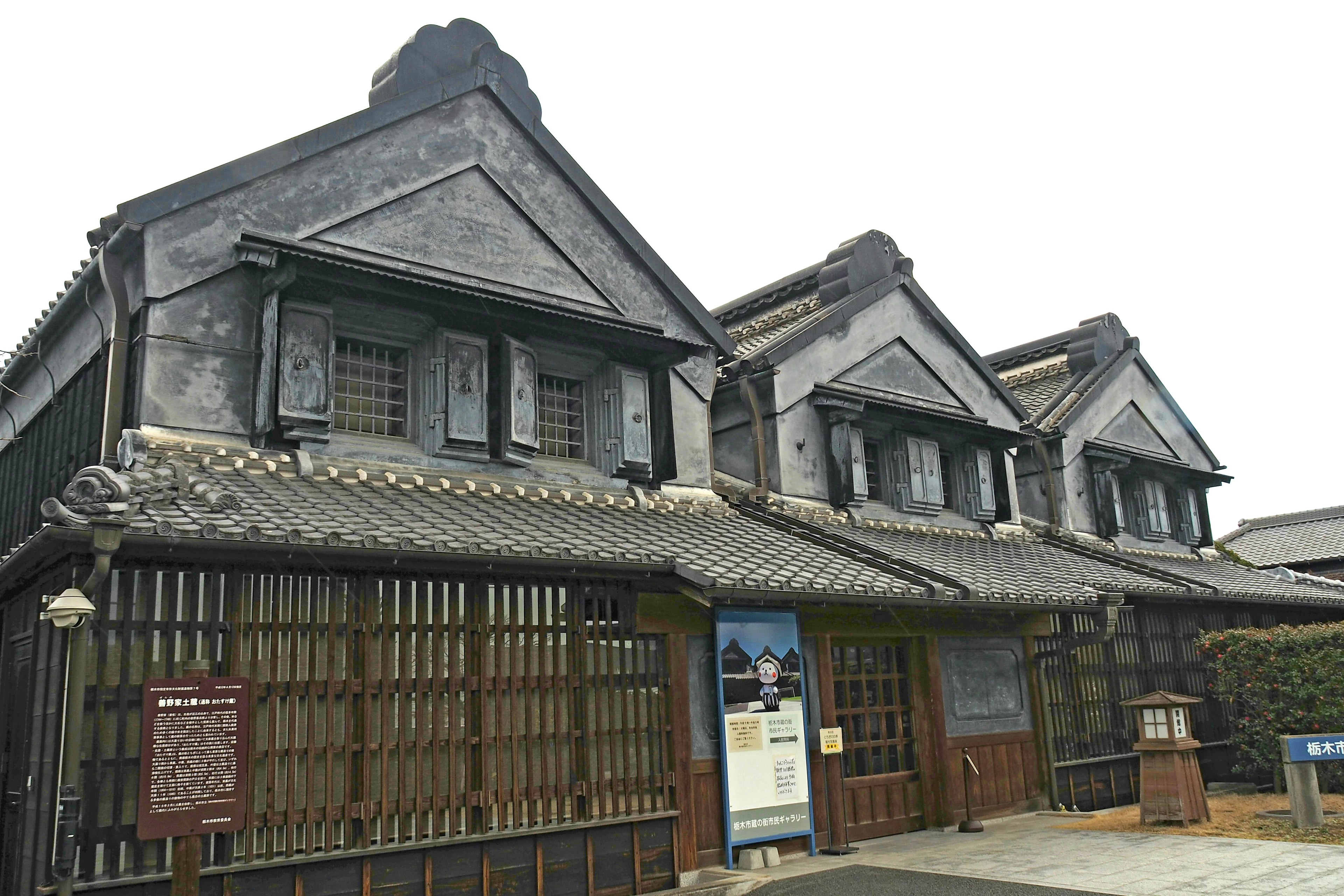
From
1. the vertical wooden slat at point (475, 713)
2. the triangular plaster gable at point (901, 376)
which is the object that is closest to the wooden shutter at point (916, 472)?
the triangular plaster gable at point (901, 376)

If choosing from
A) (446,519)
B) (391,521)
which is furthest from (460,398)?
(391,521)

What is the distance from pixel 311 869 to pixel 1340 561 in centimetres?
3619

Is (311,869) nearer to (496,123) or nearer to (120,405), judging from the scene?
(120,405)

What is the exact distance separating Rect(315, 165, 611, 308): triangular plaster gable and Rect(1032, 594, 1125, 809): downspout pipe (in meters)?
8.35

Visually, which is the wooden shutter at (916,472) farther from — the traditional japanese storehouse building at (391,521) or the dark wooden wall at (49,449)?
the dark wooden wall at (49,449)

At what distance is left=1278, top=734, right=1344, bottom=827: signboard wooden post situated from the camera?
1233cm

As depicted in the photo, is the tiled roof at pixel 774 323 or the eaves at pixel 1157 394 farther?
the eaves at pixel 1157 394

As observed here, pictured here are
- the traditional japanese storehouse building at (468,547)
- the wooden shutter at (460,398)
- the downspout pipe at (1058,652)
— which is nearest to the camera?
the traditional japanese storehouse building at (468,547)

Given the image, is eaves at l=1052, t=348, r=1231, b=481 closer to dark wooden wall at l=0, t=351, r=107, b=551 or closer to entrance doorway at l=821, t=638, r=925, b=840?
entrance doorway at l=821, t=638, r=925, b=840

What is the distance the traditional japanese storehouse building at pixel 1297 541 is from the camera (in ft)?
114

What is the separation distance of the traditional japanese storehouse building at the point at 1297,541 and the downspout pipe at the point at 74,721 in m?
34.4

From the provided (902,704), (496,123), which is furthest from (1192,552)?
(496,123)

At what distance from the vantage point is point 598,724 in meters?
10.3

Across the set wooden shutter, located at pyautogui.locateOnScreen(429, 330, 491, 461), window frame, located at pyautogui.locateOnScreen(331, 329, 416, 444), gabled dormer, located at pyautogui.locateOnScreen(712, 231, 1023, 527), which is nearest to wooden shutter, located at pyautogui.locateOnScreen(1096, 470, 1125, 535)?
gabled dormer, located at pyautogui.locateOnScreen(712, 231, 1023, 527)
